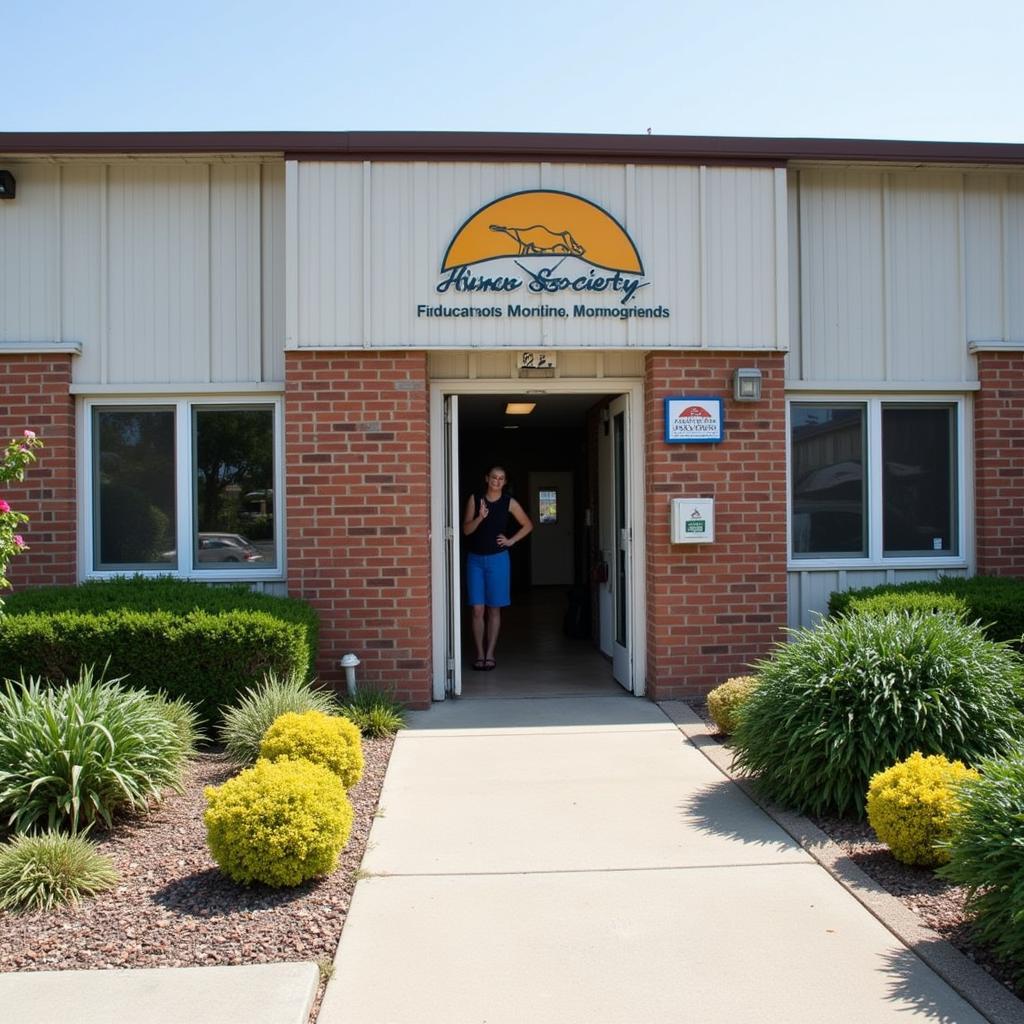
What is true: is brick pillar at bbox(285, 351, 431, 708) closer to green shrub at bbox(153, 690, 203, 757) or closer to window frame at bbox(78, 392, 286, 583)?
window frame at bbox(78, 392, 286, 583)

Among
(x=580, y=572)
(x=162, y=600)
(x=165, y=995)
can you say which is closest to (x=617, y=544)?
(x=162, y=600)

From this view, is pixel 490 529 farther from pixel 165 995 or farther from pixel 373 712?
pixel 165 995

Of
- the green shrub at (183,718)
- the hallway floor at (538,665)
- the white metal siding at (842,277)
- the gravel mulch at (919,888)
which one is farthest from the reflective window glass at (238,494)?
the gravel mulch at (919,888)

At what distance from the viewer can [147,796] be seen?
206 inches

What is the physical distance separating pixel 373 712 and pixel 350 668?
1.67ft

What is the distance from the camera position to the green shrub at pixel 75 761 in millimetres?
4785

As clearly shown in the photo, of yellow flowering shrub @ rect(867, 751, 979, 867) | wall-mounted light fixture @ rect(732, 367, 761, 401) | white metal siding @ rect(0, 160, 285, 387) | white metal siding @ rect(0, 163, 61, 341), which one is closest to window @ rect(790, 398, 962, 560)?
wall-mounted light fixture @ rect(732, 367, 761, 401)

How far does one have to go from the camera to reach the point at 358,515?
25.5 feet

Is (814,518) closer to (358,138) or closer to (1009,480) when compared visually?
(1009,480)

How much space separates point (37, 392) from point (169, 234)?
5.50 feet

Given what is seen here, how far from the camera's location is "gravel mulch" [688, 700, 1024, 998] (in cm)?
367

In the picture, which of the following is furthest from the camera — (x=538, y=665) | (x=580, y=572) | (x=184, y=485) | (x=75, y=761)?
(x=580, y=572)

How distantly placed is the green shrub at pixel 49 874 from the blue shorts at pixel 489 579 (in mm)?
5398

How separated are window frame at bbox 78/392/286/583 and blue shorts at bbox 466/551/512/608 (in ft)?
6.93
